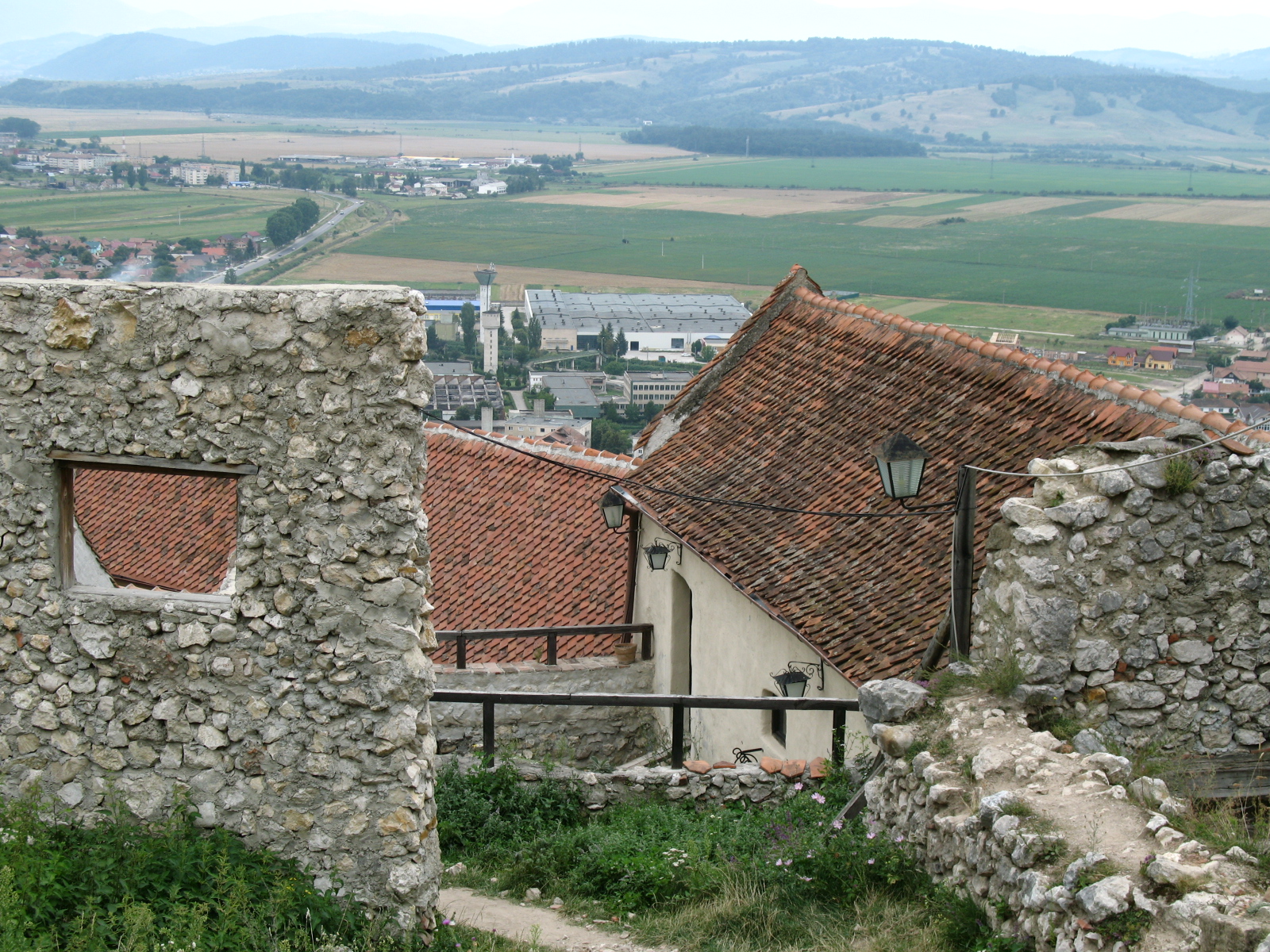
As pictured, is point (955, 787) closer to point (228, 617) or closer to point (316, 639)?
point (316, 639)

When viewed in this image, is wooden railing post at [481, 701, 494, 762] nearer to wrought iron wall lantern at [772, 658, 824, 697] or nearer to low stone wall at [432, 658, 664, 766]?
low stone wall at [432, 658, 664, 766]

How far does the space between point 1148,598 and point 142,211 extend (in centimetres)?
5206

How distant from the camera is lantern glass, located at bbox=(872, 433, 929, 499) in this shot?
836 centimetres

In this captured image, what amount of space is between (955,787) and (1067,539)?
6.17 ft

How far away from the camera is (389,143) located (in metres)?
178

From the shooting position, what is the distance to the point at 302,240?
136 feet

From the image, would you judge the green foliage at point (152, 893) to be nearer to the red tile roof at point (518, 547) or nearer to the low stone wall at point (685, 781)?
the low stone wall at point (685, 781)

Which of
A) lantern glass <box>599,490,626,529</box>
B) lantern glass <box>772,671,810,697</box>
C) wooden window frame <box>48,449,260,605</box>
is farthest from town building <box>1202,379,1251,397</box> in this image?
wooden window frame <box>48,449,260,605</box>

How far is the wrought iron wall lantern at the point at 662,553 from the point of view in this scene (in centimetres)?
1332

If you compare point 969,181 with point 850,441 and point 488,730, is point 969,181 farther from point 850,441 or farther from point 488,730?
point 488,730

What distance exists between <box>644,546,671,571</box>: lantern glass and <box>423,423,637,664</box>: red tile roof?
1.63 metres

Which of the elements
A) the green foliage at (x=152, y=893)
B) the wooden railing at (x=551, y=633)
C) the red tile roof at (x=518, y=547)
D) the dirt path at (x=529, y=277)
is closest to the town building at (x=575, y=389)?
the red tile roof at (x=518, y=547)

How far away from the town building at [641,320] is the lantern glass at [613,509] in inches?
938

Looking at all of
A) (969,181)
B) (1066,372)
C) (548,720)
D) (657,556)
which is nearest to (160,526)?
(548,720)
